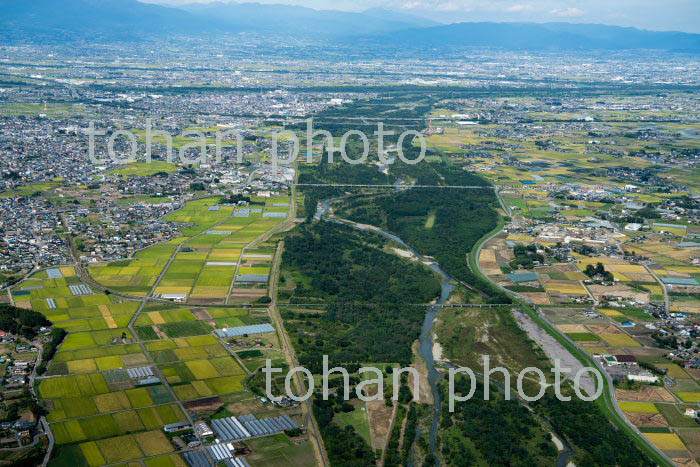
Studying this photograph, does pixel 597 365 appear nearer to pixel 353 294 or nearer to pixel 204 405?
pixel 353 294

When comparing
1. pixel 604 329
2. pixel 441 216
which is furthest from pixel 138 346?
pixel 441 216

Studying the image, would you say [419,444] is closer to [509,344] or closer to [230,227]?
[509,344]

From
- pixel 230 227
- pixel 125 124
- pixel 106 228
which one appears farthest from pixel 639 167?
pixel 125 124

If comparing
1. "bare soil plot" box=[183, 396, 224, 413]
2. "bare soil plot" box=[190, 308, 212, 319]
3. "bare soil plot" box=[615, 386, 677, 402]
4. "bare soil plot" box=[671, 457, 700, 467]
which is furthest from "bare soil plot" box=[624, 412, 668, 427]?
"bare soil plot" box=[190, 308, 212, 319]

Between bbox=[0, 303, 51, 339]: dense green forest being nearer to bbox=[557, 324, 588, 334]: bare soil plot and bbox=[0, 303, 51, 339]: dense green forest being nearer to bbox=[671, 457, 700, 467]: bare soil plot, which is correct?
bbox=[557, 324, 588, 334]: bare soil plot

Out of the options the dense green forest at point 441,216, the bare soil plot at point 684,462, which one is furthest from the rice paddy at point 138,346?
the bare soil plot at point 684,462

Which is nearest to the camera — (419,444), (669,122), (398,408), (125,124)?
(419,444)
